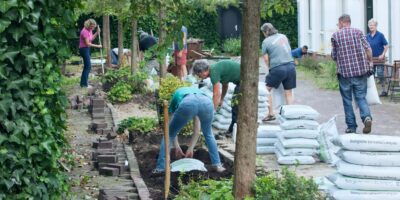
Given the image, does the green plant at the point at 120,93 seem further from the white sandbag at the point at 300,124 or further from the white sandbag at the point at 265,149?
the white sandbag at the point at 300,124

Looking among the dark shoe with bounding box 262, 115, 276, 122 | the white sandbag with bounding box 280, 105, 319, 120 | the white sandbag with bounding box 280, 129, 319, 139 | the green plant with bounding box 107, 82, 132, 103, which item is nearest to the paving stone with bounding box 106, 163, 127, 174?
the white sandbag with bounding box 280, 129, 319, 139

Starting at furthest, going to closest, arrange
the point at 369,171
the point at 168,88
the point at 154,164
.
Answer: the point at 168,88 < the point at 154,164 < the point at 369,171

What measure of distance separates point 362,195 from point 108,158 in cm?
380

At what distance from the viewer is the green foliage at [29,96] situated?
662 cm

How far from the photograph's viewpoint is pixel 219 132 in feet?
49.6

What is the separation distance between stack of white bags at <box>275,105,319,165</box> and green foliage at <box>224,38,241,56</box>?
88.1ft

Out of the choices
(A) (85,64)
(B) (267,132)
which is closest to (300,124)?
(B) (267,132)

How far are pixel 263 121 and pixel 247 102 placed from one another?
Result: 8.11 meters

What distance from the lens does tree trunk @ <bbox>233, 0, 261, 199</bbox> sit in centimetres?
792

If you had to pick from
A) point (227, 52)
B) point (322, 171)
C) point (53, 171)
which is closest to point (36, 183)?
point (53, 171)

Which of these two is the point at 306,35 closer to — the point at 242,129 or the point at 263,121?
the point at 263,121

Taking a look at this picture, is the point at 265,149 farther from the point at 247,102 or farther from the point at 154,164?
the point at 247,102

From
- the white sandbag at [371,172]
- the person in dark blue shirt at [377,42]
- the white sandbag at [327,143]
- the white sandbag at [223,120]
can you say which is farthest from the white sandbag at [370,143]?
the person in dark blue shirt at [377,42]

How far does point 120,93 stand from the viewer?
755 inches
